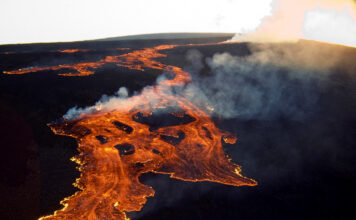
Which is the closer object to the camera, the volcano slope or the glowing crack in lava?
the glowing crack in lava

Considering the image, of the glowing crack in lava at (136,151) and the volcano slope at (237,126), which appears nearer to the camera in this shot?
the glowing crack in lava at (136,151)

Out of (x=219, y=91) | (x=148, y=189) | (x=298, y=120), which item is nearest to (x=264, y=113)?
(x=298, y=120)

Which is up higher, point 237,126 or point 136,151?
point 237,126

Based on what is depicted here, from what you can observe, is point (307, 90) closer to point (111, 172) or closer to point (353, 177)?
point (353, 177)
